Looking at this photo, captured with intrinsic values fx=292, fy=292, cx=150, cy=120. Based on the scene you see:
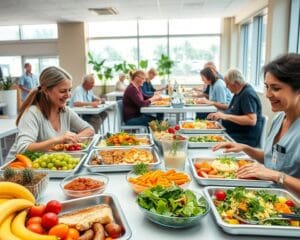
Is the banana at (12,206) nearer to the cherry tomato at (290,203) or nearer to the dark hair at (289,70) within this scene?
the cherry tomato at (290,203)

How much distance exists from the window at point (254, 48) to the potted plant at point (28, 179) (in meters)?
5.56

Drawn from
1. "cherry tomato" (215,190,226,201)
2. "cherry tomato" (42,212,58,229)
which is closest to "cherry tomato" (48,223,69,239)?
"cherry tomato" (42,212,58,229)

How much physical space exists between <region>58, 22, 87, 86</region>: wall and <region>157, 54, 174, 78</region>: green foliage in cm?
231

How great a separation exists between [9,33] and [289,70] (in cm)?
983

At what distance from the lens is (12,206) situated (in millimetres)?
893

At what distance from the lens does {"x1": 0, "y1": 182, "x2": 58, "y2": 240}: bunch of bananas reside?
79 cm

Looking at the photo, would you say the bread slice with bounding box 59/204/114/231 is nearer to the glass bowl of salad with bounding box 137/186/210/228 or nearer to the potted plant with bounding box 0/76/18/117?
the glass bowl of salad with bounding box 137/186/210/228

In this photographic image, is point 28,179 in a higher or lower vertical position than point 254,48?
lower

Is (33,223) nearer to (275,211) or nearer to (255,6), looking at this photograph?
(275,211)

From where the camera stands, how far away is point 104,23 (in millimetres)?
9109

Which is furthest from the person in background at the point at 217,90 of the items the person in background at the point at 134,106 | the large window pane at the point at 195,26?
the large window pane at the point at 195,26

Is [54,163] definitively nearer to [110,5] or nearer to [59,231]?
[59,231]

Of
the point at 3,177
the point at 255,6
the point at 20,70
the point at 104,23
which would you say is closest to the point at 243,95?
the point at 3,177

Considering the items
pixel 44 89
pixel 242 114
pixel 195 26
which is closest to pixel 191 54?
pixel 195 26
